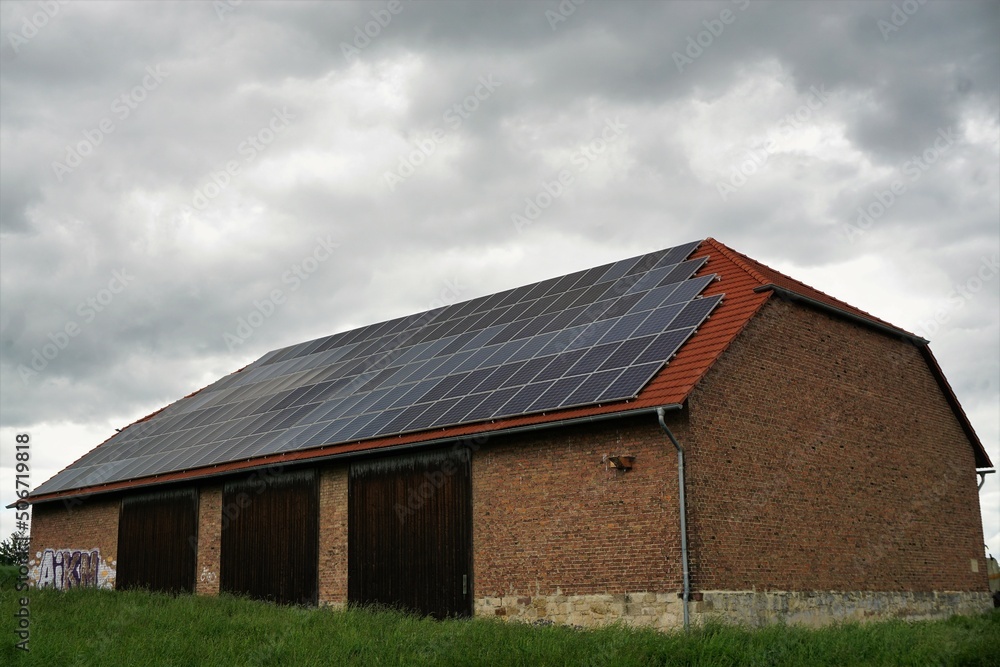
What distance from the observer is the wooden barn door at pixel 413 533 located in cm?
1945

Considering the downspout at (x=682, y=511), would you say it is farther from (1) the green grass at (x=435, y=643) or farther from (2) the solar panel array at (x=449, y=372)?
(2) the solar panel array at (x=449, y=372)

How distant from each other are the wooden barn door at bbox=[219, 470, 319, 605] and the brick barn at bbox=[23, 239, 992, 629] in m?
0.06

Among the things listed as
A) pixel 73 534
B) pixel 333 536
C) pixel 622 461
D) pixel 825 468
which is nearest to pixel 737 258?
pixel 825 468

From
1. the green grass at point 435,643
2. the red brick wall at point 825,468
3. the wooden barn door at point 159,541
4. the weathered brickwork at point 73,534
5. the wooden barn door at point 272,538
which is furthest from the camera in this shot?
the weathered brickwork at point 73,534

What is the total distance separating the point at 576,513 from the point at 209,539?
36.9 feet

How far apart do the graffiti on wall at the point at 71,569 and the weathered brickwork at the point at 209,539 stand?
13.0 feet

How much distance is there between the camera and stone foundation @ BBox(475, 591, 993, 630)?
642 inches

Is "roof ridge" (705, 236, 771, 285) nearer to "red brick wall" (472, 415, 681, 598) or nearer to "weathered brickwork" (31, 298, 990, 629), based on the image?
"weathered brickwork" (31, 298, 990, 629)

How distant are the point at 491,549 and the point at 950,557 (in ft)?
36.5

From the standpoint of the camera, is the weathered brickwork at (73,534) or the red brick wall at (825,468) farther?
the weathered brickwork at (73,534)

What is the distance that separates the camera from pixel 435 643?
15.2 metres

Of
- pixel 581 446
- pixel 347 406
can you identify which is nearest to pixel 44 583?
pixel 347 406

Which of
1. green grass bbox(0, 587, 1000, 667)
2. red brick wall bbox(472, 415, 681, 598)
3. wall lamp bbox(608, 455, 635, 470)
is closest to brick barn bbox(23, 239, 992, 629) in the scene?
red brick wall bbox(472, 415, 681, 598)

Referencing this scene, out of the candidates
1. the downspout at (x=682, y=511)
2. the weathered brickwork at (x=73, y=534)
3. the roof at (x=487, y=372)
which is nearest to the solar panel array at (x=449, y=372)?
the roof at (x=487, y=372)
